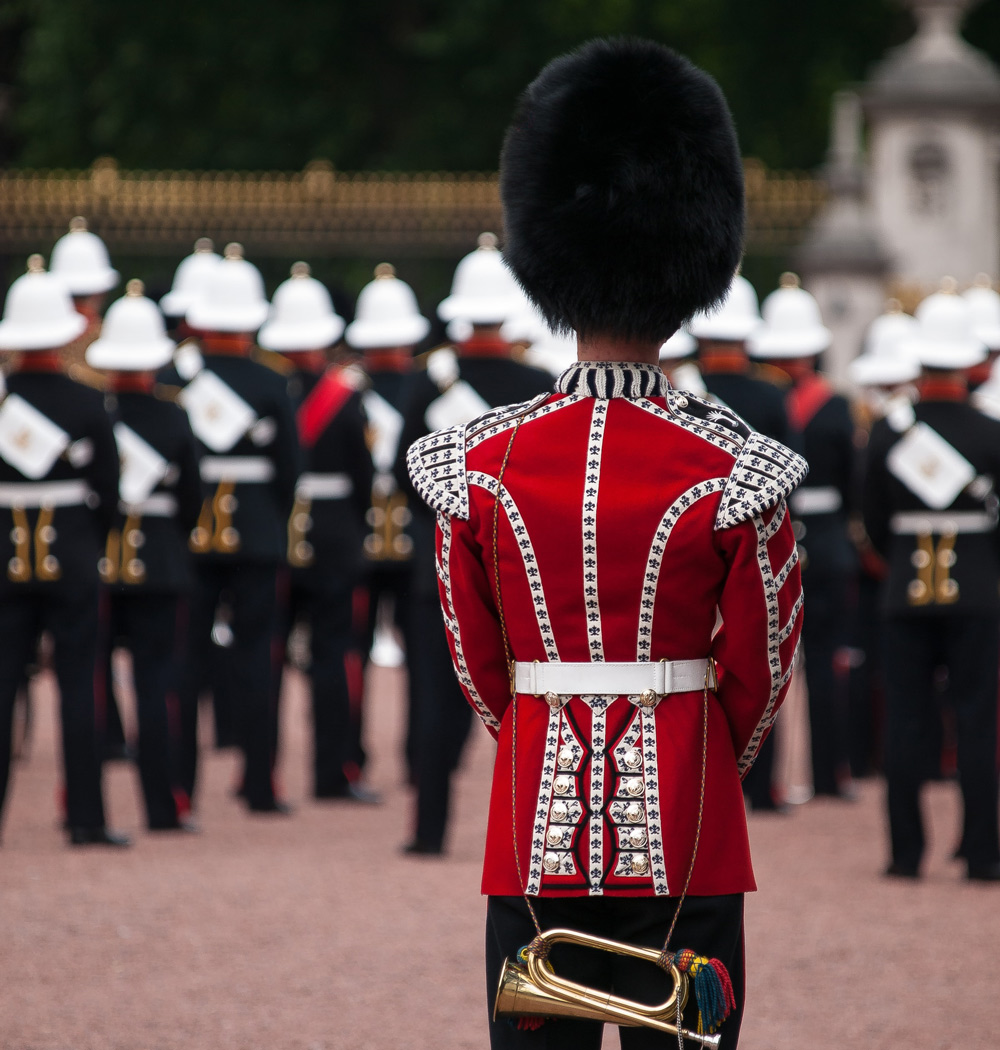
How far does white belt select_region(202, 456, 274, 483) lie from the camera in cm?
866

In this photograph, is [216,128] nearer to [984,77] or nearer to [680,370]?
[984,77]

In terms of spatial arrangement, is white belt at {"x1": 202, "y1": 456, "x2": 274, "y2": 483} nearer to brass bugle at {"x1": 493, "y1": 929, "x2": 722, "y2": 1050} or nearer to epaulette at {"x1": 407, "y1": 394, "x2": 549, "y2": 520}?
epaulette at {"x1": 407, "y1": 394, "x2": 549, "y2": 520}

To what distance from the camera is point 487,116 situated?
2717 cm

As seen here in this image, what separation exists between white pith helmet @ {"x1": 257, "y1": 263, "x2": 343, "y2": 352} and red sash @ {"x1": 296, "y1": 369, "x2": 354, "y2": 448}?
497mm

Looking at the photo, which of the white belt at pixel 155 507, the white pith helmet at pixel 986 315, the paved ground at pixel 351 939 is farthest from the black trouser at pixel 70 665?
the white pith helmet at pixel 986 315

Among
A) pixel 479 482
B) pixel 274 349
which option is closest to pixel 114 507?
pixel 274 349

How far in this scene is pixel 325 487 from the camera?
9.25 meters

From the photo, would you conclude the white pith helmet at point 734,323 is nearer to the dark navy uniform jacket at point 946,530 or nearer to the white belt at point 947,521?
the dark navy uniform jacket at point 946,530

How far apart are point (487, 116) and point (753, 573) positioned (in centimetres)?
2433

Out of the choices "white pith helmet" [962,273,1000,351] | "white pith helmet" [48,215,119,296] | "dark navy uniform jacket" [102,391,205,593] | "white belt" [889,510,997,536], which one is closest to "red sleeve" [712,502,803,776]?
"white belt" [889,510,997,536]

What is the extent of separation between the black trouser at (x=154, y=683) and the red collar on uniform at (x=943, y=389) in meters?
2.93

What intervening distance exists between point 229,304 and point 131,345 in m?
0.68

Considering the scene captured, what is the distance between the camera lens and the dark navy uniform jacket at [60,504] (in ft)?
24.6

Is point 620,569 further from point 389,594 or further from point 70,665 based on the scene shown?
point 389,594
